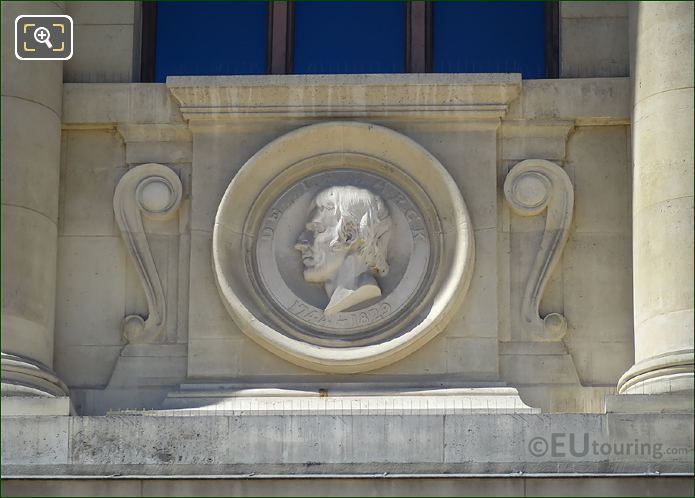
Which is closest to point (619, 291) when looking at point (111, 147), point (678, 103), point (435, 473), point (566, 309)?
point (566, 309)

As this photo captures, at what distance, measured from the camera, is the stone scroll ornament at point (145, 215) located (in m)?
27.3

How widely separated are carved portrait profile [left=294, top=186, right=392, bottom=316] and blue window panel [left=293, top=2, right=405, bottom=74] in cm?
218

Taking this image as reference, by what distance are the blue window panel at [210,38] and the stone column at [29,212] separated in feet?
5.50

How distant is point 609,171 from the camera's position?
27.7 meters

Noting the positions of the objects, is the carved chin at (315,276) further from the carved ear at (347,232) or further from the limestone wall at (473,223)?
the limestone wall at (473,223)

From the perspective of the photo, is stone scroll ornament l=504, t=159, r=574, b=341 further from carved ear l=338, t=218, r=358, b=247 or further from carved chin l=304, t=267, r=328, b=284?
carved chin l=304, t=267, r=328, b=284

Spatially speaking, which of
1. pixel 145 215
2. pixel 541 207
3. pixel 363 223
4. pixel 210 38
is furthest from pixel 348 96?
pixel 145 215

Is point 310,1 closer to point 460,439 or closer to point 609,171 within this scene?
point 609,171

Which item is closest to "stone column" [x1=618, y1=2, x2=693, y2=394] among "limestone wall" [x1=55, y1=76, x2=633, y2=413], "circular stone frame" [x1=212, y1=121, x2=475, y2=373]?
"limestone wall" [x1=55, y1=76, x2=633, y2=413]

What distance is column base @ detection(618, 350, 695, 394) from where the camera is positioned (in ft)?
83.0

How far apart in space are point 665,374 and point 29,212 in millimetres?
7630

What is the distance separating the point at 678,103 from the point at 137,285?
22.2 feet

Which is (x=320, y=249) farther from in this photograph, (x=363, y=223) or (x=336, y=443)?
(x=336, y=443)

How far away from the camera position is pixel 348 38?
94.9 feet
